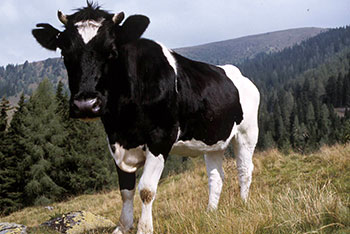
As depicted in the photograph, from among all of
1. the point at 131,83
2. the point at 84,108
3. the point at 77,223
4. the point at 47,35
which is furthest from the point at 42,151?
the point at 84,108

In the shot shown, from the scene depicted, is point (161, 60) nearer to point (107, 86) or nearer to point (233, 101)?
point (107, 86)

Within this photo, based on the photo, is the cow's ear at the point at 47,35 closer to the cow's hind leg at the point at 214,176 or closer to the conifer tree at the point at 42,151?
the cow's hind leg at the point at 214,176

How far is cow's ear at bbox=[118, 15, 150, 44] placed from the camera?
132 inches

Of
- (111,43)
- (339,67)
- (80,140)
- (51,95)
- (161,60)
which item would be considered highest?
(111,43)

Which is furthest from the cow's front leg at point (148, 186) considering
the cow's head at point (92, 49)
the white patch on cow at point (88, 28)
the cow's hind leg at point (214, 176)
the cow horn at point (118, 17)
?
the cow's hind leg at point (214, 176)

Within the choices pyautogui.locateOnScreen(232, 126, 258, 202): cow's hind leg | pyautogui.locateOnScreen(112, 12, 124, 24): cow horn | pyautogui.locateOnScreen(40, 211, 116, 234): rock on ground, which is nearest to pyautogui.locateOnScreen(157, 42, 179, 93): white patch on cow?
pyautogui.locateOnScreen(112, 12, 124, 24): cow horn

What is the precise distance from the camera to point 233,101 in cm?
486

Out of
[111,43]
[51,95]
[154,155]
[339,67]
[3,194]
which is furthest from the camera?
[339,67]

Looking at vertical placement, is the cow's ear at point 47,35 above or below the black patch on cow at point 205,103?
above

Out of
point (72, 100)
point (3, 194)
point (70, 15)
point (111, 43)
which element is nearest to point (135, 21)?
point (111, 43)

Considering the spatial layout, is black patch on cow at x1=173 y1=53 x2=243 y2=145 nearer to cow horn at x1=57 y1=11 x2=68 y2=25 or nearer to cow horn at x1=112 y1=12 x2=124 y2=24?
cow horn at x1=112 y1=12 x2=124 y2=24

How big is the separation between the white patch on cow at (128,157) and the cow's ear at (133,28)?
3.86 ft

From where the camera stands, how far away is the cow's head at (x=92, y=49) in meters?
2.89

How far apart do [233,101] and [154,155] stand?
198cm
